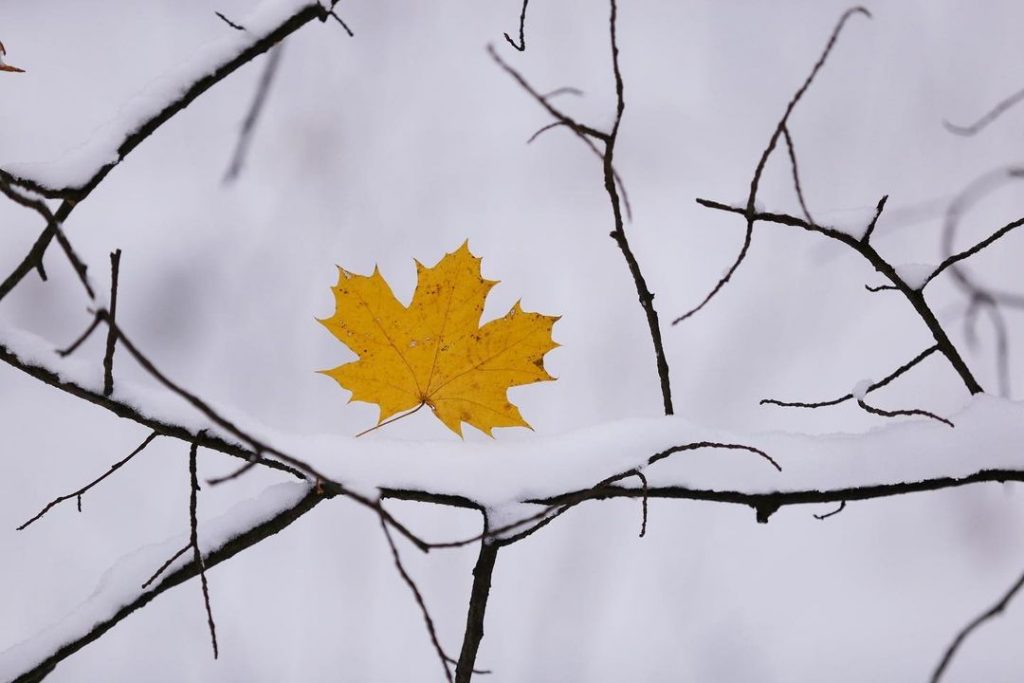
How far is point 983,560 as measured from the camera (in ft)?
4.41

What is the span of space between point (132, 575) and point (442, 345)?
382 mm

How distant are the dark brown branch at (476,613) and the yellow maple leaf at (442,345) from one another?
0.14 metres

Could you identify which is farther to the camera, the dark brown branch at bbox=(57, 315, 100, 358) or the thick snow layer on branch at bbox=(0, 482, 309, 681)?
the thick snow layer on branch at bbox=(0, 482, 309, 681)

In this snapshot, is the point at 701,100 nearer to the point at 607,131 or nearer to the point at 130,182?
the point at 607,131

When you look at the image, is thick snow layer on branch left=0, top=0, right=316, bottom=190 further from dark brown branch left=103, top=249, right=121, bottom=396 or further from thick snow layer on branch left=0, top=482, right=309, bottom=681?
thick snow layer on branch left=0, top=482, right=309, bottom=681

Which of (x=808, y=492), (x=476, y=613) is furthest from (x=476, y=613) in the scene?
(x=808, y=492)

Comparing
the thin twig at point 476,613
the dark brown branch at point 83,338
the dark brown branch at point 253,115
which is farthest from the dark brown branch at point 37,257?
the dark brown branch at point 253,115

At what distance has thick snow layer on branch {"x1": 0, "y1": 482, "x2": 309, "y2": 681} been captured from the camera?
0.66m

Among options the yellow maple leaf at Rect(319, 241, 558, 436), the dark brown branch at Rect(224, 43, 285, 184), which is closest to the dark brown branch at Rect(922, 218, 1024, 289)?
the yellow maple leaf at Rect(319, 241, 558, 436)

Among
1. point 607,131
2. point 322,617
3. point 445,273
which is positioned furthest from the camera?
point 322,617

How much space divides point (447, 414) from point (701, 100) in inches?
39.0

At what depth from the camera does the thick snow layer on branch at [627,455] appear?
65 cm

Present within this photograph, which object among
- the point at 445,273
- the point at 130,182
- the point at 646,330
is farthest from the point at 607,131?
the point at 130,182

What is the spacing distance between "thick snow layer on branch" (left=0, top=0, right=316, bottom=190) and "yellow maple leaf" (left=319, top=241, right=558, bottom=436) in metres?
0.25
